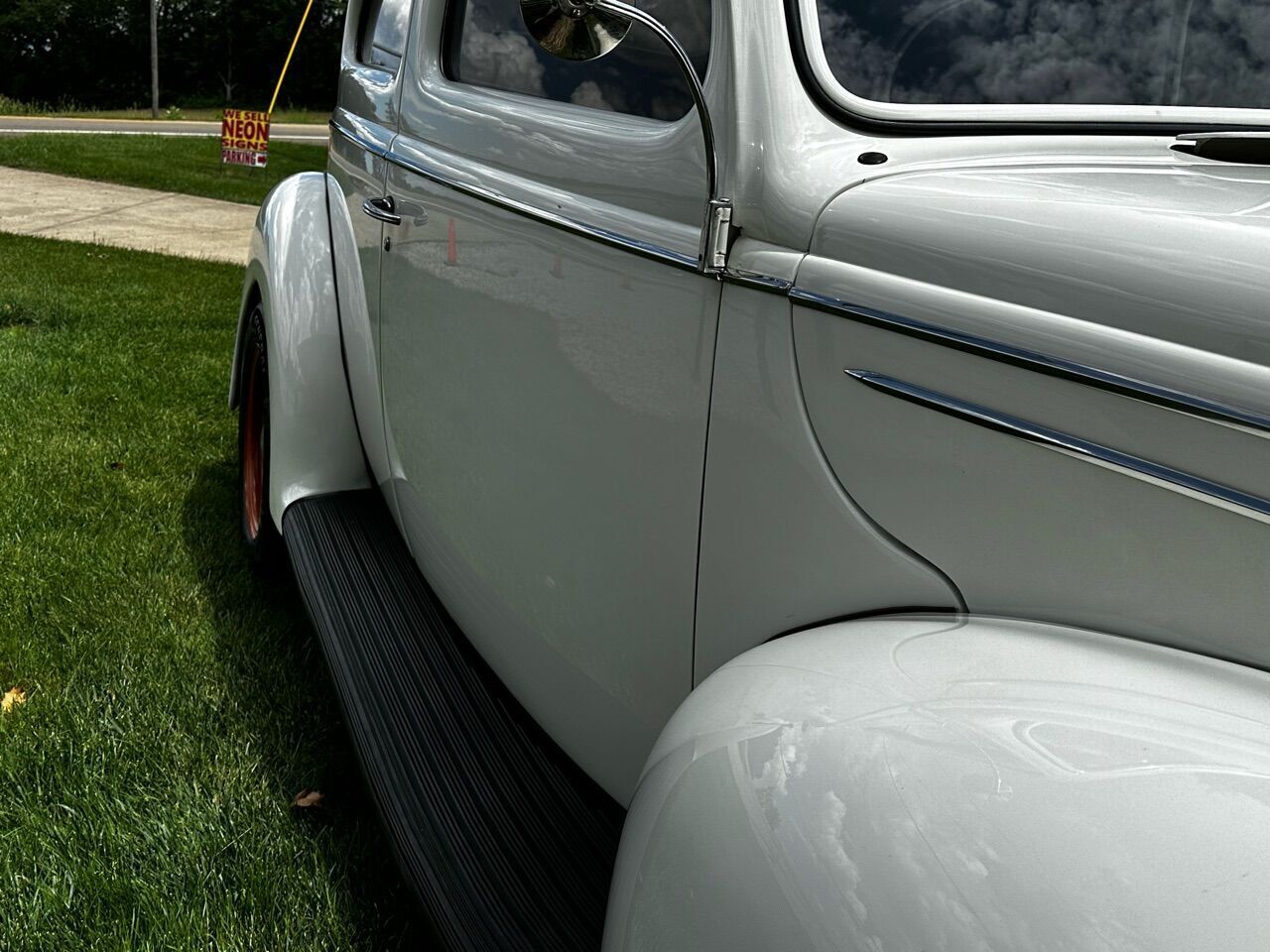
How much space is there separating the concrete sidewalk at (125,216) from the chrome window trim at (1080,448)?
7872mm

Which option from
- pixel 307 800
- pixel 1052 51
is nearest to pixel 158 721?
pixel 307 800

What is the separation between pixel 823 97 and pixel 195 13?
44.8m

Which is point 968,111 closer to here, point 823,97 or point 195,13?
point 823,97

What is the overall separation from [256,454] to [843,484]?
2.51 meters

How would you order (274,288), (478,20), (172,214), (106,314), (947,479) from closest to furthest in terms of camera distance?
(947,479), (478,20), (274,288), (106,314), (172,214)

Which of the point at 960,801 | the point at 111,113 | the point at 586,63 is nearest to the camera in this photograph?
the point at 960,801

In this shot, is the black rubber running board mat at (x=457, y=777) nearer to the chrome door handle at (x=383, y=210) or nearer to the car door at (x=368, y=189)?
the car door at (x=368, y=189)

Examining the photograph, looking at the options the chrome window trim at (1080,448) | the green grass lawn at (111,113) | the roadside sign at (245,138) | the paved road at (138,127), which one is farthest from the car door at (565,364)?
the green grass lawn at (111,113)

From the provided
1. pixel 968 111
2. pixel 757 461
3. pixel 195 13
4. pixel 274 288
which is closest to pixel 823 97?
pixel 968 111

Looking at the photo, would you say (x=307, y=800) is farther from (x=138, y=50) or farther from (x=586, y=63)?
(x=138, y=50)

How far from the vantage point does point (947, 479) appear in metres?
1.07

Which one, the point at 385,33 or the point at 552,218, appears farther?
the point at 385,33

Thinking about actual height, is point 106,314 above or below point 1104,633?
below

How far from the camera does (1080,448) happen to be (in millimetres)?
967
